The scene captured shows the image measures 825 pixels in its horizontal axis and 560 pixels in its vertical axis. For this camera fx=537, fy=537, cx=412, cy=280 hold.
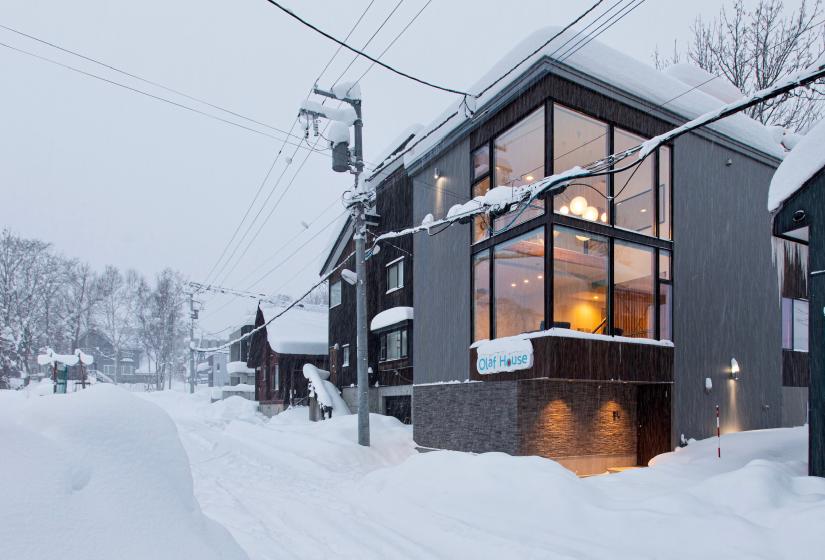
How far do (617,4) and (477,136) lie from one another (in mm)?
7105

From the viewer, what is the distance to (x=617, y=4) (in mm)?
8352

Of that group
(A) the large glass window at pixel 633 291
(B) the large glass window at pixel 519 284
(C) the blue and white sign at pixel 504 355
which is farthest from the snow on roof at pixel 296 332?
(A) the large glass window at pixel 633 291

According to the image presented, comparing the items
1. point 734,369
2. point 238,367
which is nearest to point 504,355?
point 734,369

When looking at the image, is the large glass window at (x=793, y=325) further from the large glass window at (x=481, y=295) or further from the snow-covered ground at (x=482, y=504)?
the large glass window at (x=481, y=295)

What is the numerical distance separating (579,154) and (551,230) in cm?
280

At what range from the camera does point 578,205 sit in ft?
43.2

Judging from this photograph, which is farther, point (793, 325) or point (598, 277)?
point (793, 325)

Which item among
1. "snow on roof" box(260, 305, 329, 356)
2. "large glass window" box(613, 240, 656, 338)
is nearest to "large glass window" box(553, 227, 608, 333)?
"large glass window" box(613, 240, 656, 338)

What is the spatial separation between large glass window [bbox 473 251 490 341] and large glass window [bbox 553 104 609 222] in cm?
259

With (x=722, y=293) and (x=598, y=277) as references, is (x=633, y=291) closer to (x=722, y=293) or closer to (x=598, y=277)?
(x=598, y=277)

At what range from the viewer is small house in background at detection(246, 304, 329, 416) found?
31.8 meters

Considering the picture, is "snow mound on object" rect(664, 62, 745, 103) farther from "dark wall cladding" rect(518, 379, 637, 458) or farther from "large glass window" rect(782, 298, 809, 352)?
"dark wall cladding" rect(518, 379, 637, 458)

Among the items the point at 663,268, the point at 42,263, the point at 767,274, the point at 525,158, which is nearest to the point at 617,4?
the point at 525,158

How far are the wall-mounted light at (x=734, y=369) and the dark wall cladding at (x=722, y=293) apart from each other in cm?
12
